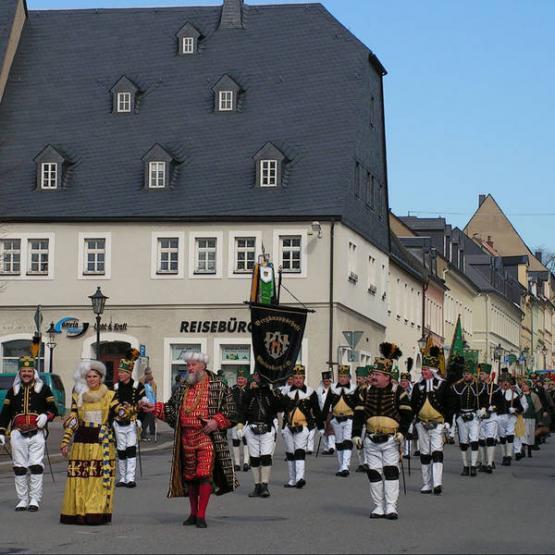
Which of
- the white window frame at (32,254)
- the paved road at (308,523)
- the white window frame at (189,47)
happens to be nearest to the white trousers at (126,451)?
the paved road at (308,523)

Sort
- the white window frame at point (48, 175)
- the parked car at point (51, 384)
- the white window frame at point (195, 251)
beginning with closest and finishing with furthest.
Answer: the parked car at point (51, 384), the white window frame at point (195, 251), the white window frame at point (48, 175)

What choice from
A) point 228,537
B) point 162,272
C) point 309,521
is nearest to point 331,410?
point 309,521

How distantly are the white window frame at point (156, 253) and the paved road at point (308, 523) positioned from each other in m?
31.4

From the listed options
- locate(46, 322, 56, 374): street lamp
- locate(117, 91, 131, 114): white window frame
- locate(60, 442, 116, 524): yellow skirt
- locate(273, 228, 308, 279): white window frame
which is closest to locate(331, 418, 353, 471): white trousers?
locate(60, 442, 116, 524): yellow skirt

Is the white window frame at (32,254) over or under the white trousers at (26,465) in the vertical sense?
over

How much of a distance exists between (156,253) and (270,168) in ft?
17.5

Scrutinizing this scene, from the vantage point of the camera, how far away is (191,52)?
195 feet

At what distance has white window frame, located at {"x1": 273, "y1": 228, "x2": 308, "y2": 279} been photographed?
5350 centimetres

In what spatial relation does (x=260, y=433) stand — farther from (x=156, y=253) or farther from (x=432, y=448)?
(x=156, y=253)

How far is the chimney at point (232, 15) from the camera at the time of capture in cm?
6022

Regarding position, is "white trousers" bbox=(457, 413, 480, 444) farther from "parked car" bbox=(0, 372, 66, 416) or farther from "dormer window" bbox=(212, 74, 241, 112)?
"dormer window" bbox=(212, 74, 241, 112)

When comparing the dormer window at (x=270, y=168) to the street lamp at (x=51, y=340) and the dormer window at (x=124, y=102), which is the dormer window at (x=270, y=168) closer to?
the dormer window at (x=124, y=102)

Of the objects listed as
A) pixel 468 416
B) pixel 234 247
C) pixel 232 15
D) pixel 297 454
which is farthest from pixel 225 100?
pixel 297 454

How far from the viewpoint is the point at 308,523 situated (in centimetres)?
1539
